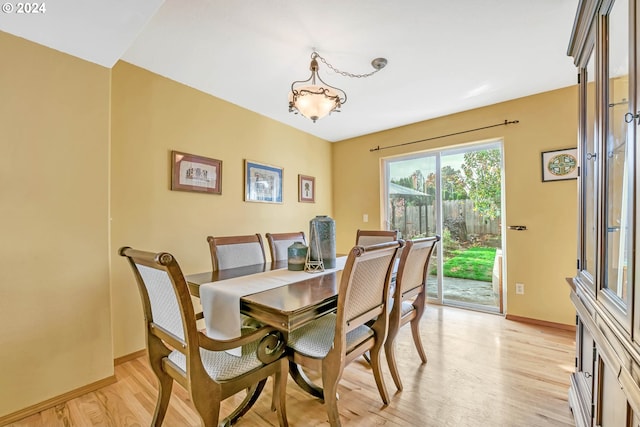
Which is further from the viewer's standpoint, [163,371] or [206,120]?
[206,120]

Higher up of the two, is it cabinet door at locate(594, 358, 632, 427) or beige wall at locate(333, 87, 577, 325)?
beige wall at locate(333, 87, 577, 325)

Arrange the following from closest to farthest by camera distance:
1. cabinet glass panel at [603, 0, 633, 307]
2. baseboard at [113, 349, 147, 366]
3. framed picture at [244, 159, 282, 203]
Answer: cabinet glass panel at [603, 0, 633, 307] → baseboard at [113, 349, 147, 366] → framed picture at [244, 159, 282, 203]

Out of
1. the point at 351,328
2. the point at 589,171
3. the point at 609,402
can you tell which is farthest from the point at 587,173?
the point at 351,328

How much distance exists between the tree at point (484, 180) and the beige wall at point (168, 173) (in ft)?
8.00

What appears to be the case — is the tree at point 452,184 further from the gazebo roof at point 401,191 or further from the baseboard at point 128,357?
the baseboard at point 128,357

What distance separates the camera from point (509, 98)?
116 inches

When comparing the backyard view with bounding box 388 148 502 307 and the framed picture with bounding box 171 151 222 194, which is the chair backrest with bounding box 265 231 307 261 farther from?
the backyard view with bounding box 388 148 502 307

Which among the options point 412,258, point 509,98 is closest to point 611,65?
point 412,258

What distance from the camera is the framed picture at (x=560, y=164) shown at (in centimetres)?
267

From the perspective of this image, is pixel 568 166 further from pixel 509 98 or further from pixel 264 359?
pixel 264 359

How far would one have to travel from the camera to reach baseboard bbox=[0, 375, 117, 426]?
1.54 meters

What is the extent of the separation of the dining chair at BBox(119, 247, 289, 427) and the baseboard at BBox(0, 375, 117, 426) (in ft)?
2.68

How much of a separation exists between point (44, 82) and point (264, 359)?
2.11 meters

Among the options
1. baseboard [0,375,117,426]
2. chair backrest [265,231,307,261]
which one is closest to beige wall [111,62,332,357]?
baseboard [0,375,117,426]
